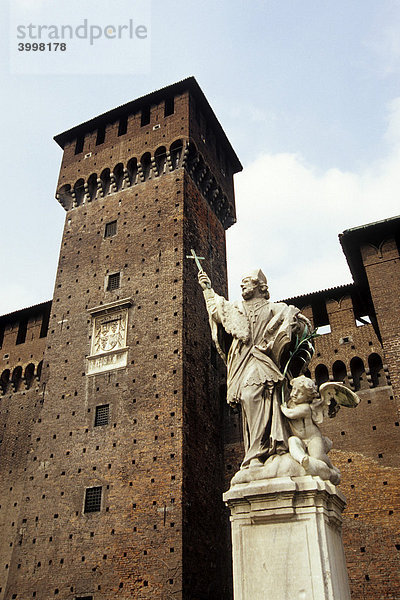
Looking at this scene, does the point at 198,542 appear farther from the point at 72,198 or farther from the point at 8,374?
the point at 72,198

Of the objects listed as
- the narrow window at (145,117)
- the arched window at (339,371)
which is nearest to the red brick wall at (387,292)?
the arched window at (339,371)

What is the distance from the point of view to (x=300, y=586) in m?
3.67

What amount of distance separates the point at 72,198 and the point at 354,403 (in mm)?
16182

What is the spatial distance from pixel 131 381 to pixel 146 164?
750cm

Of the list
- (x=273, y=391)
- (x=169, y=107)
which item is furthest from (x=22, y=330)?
(x=273, y=391)

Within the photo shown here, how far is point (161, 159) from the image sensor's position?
58.7ft

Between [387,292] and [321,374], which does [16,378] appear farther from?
[387,292]

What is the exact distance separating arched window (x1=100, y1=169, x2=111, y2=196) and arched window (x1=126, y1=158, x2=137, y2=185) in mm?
818

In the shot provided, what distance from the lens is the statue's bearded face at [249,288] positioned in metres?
5.21

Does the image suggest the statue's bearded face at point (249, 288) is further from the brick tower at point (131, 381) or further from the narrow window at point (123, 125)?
the narrow window at point (123, 125)

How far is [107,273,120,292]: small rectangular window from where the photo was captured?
1641 cm

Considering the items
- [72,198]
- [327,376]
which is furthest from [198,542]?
[72,198]

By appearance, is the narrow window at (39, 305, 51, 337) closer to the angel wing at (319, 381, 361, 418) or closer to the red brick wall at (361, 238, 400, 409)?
the red brick wall at (361, 238, 400, 409)

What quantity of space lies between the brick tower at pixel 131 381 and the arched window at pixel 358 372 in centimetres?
389
